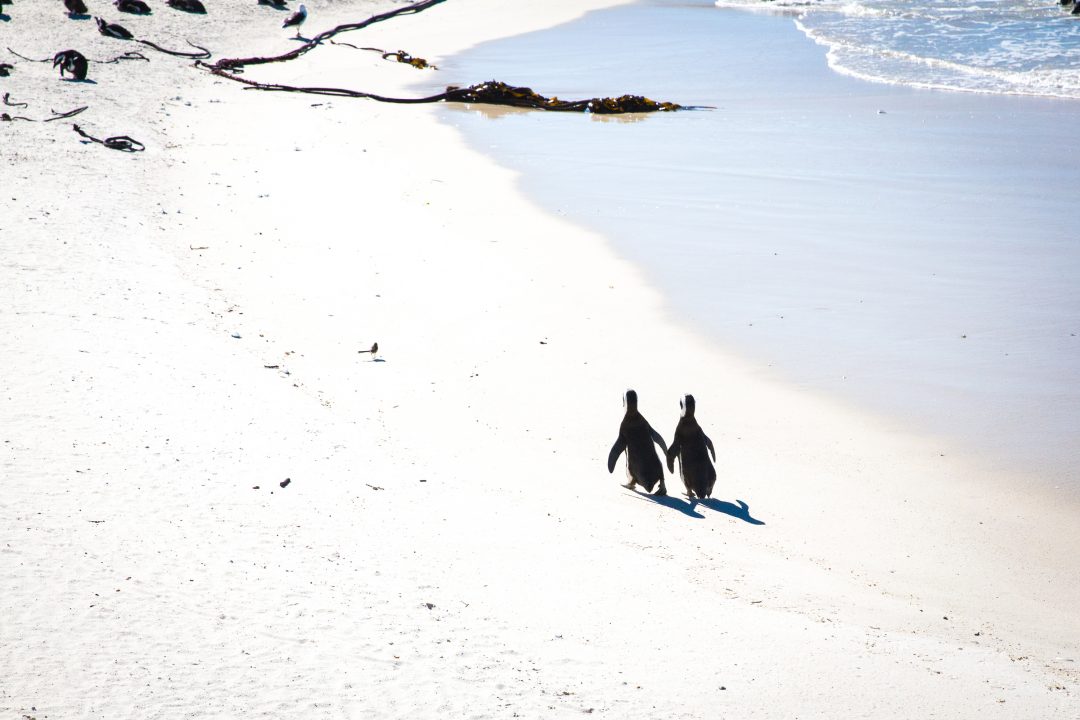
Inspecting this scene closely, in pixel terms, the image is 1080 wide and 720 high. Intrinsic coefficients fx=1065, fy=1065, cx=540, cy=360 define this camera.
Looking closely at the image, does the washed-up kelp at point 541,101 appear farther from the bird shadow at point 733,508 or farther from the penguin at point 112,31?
the bird shadow at point 733,508

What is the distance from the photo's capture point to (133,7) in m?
20.9

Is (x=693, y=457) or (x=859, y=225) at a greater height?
(x=859, y=225)

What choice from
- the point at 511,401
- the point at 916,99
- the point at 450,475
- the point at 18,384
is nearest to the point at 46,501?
the point at 18,384

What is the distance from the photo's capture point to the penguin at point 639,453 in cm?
579

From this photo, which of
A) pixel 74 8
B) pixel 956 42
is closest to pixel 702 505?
pixel 74 8

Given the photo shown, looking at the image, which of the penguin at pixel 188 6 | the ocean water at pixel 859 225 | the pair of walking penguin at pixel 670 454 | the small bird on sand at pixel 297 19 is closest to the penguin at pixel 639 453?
the pair of walking penguin at pixel 670 454

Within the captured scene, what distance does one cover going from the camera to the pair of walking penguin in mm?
5715

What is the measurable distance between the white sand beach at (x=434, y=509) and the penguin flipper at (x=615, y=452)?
5.3 inches

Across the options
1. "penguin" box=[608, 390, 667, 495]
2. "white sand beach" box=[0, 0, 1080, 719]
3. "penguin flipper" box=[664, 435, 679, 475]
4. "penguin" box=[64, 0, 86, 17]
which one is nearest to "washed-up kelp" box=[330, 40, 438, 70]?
"penguin" box=[64, 0, 86, 17]

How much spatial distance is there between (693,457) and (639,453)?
29cm

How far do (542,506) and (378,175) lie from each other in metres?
8.18

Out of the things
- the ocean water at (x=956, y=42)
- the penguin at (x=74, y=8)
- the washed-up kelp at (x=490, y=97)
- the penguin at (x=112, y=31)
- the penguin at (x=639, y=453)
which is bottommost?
the penguin at (x=639, y=453)

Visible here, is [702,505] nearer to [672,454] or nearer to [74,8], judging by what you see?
[672,454]

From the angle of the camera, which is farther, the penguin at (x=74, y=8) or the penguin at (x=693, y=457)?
the penguin at (x=74, y=8)
